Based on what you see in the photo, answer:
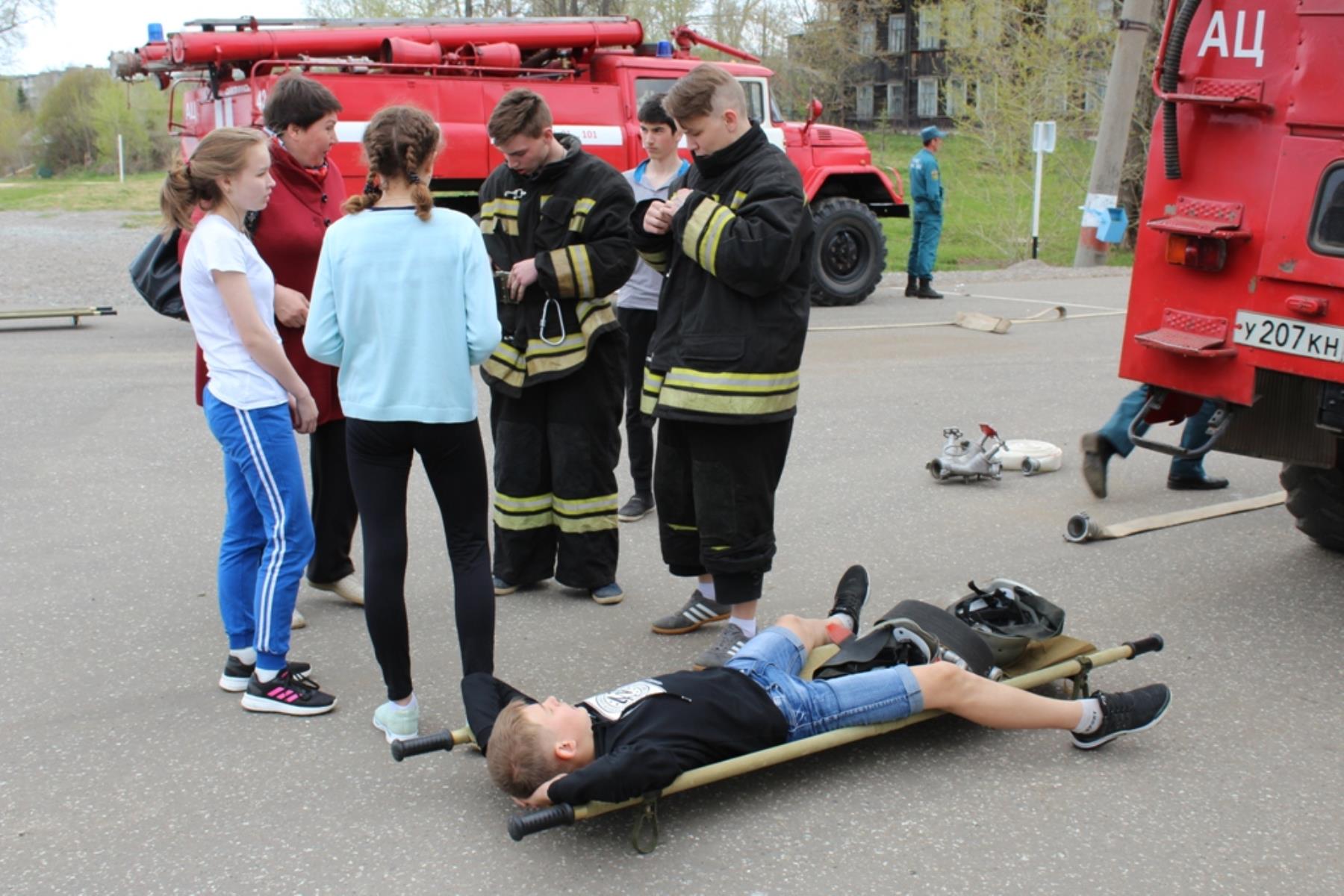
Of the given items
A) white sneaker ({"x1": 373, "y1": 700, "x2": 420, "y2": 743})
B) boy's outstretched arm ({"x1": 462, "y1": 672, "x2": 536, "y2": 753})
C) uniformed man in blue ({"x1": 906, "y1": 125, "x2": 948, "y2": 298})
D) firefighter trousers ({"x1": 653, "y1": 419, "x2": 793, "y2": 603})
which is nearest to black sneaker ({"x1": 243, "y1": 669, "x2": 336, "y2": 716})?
white sneaker ({"x1": 373, "y1": 700, "x2": 420, "y2": 743})

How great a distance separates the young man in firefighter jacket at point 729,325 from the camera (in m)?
4.09

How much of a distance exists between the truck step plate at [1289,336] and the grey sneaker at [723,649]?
84.7 inches

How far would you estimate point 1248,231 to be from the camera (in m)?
4.69

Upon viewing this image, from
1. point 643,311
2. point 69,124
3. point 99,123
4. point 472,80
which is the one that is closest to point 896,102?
point 99,123

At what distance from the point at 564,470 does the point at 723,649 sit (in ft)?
3.40

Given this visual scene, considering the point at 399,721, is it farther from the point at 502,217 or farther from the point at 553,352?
the point at 502,217

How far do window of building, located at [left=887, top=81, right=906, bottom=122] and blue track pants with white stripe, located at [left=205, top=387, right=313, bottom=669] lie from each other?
57.1m

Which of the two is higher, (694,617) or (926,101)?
(926,101)

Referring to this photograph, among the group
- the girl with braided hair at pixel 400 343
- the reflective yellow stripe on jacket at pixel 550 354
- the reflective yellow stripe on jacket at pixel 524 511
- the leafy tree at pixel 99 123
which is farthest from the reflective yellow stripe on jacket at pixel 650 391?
the leafy tree at pixel 99 123

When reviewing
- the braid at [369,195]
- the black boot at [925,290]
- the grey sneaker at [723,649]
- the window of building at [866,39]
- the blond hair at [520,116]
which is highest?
the window of building at [866,39]

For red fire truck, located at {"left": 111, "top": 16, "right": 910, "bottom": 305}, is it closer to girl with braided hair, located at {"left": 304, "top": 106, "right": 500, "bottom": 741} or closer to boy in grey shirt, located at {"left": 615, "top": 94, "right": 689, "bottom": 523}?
boy in grey shirt, located at {"left": 615, "top": 94, "right": 689, "bottom": 523}

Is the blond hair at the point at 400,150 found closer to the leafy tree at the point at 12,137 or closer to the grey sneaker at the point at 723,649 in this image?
the grey sneaker at the point at 723,649

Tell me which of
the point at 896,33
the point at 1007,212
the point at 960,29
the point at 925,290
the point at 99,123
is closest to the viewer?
the point at 925,290

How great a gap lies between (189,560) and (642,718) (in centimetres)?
305
